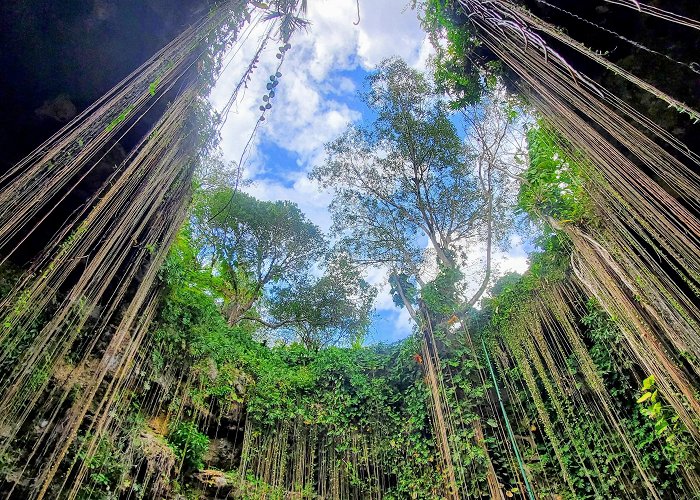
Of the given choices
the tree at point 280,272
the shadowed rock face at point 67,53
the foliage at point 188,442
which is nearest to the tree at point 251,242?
the tree at point 280,272

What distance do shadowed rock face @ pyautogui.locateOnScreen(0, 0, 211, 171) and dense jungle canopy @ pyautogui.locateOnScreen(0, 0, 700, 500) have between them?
0.05 feet

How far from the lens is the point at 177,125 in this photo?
262 centimetres

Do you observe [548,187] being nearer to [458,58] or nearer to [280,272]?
[458,58]

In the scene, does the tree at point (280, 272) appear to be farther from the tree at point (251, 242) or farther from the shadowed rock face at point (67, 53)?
the shadowed rock face at point (67, 53)

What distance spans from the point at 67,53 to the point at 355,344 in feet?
15.6

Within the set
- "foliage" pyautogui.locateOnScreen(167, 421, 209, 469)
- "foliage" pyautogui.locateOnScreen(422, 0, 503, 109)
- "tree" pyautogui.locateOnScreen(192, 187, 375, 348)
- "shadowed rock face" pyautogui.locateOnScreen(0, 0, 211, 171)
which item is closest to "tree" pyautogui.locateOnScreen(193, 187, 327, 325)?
"tree" pyautogui.locateOnScreen(192, 187, 375, 348)

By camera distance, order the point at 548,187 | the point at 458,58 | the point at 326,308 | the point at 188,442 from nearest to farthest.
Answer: the point at 458,58 → the point at 548,187 → the point at 188,442 → the point at 326,308

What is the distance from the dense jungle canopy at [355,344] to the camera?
198 cm

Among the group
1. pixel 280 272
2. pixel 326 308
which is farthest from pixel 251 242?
pixel 326 308

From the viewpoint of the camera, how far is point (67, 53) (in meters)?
2.63

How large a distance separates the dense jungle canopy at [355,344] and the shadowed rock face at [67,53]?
0.05 feet

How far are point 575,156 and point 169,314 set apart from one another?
377cm

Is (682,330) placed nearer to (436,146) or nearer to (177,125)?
(177,125)

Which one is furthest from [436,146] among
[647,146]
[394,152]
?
[647,146]
